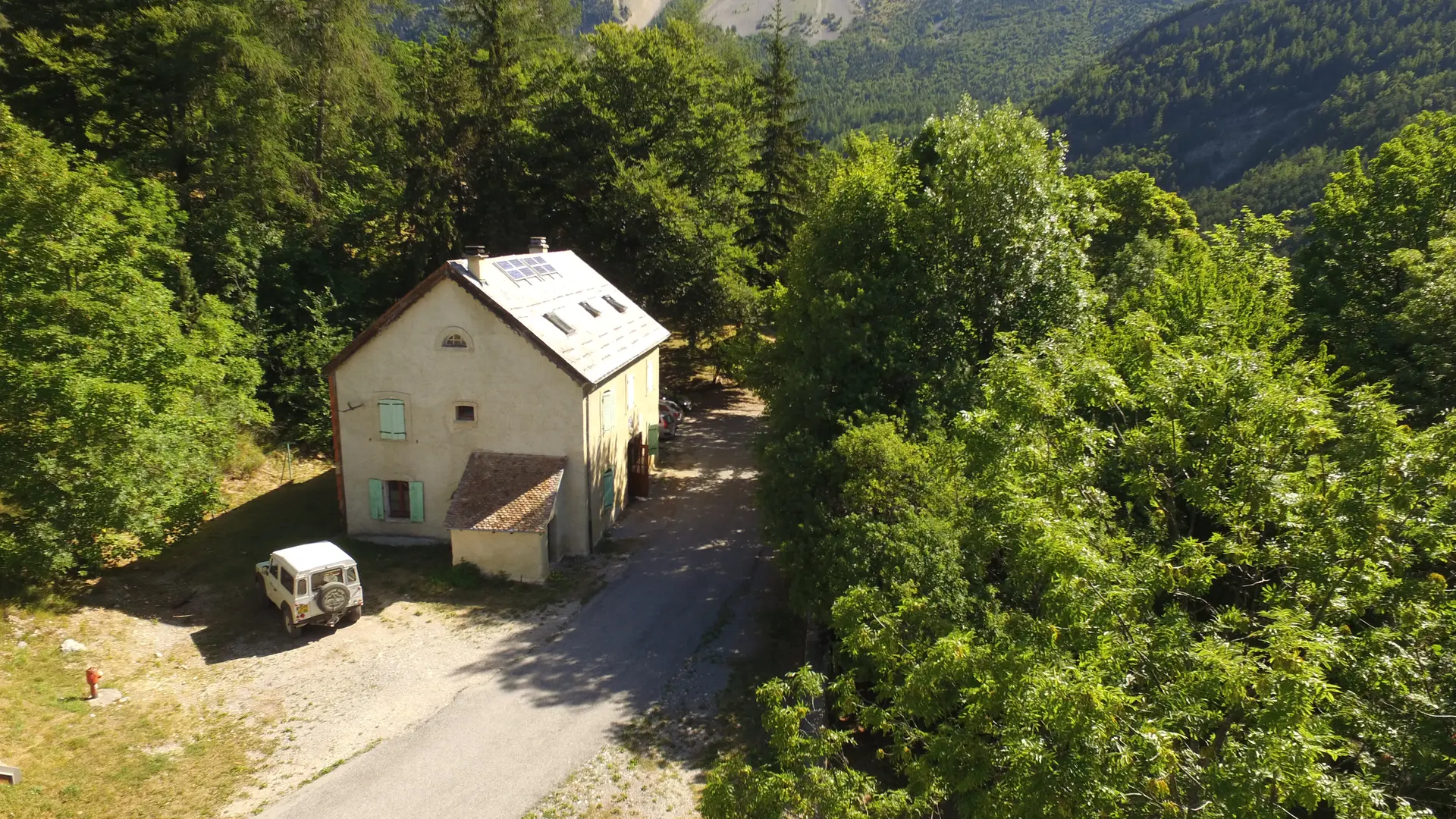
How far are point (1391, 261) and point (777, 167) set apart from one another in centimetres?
3091

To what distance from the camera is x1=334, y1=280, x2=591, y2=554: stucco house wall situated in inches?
894

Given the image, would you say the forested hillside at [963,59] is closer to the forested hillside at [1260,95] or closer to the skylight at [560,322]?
the forested hillside at [1260,95]

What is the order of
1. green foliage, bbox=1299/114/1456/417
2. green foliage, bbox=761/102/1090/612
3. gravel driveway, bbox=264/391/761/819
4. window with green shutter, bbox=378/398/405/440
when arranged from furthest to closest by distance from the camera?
1. window with green shutter, bbox=378/398/405/440
2. green foliage, bbox=761/102/1090/612
3. green foliage, bbox=1299/114/1456/417
4. gravel driveway, bbox=264/391/761/819

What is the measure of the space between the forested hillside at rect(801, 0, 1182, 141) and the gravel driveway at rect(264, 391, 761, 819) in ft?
361

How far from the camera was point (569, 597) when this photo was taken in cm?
2148

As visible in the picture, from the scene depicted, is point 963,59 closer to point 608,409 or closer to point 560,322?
point 560,322

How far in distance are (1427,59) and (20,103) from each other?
113857mm

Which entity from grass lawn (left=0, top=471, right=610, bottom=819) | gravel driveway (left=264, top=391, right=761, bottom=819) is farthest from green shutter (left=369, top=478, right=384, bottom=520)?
gravel driveway (left=264, top=391, right=761, bottom=819)

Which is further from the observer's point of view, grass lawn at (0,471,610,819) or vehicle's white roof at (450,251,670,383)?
vehicle's white roof at (450,251,670,383)

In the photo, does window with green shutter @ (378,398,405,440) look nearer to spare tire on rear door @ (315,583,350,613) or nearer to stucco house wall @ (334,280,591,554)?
stucco house wall @ (334,280,591,554)

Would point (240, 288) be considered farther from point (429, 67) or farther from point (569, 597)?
point (569, 597)

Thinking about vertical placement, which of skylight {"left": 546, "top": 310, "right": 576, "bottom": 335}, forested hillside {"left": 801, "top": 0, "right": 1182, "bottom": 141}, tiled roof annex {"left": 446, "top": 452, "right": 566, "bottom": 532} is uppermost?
forested hillside {"left": 801, "top": 0, "right": 1182, "bottom": 141}

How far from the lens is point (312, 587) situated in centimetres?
1847

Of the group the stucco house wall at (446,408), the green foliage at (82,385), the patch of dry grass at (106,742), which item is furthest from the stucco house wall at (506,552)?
the green foliage at (82,385)
